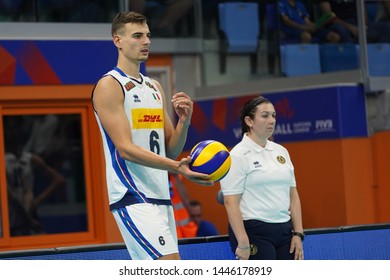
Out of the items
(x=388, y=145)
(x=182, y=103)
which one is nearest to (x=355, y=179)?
(x=388, y=145)

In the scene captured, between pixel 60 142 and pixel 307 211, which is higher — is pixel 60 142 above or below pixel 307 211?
above

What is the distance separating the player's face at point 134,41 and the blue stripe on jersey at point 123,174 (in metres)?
0.52

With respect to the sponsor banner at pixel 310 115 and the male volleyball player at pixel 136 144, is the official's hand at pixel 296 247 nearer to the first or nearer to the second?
the male volleyball player at pixel 136 144

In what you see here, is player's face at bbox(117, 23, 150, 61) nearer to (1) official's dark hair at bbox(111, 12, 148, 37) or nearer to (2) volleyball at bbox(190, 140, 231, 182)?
(1) official's dark hair at bbox(111, 12, 148, 37)

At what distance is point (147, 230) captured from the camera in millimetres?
6371

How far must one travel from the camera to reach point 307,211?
43.2ft

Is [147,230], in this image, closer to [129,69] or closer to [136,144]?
[136,144]

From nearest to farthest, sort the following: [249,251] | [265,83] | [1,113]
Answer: [249,251] < [1,113] < [265,83]

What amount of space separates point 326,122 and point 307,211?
3.68ft

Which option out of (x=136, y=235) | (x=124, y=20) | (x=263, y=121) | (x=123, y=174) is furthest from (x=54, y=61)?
(x=136, y=235)

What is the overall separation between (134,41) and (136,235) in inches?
46.2

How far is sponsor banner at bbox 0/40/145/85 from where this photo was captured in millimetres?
11289
